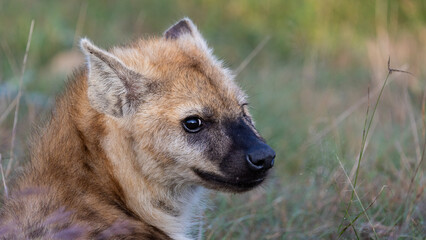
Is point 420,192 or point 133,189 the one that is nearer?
point 133,189

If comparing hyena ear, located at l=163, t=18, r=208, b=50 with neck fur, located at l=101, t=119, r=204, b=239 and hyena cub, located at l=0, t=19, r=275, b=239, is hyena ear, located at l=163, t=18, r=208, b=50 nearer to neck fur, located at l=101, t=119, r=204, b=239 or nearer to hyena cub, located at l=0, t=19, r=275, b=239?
hyena cub, located at l=0, t=19, r=275, b=239

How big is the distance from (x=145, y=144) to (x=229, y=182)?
0.50 m

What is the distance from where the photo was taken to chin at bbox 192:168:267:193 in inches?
137

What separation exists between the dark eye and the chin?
0.22 meters

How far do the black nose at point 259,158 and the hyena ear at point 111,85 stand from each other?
0.70 meters

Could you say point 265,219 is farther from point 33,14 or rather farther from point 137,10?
point 137,10

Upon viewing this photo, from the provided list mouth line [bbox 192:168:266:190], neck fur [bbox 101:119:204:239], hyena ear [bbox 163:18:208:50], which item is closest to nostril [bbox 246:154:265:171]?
mouth line [bbox 192:168:266:190]

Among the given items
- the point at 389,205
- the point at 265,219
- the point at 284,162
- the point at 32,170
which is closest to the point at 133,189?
the point at 32,170

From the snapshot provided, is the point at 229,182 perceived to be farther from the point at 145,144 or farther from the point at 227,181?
the point at 145,144

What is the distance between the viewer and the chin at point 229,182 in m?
3.47

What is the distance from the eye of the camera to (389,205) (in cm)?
431

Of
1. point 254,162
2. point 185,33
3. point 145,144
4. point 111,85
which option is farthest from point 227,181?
point 185,33

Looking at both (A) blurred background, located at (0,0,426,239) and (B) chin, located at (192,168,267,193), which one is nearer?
(B) chin, located at (192,168,267,193)

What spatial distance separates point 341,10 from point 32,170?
23.3 ft
